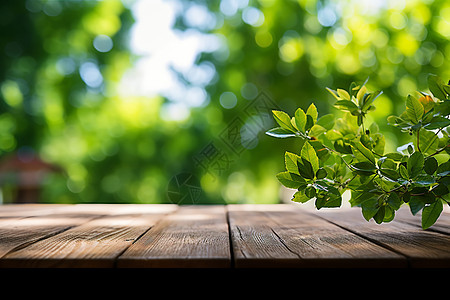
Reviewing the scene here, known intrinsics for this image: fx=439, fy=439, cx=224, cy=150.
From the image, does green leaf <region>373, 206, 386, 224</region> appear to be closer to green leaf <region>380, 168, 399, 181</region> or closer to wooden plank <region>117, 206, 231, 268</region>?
green leaf <region>380, 168, 399, 181</region>

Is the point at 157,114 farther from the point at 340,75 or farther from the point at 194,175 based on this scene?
the point at 340,75

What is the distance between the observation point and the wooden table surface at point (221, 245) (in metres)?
0.58

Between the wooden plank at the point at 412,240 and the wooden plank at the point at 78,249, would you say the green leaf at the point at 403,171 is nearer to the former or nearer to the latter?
the wooden plank at the point at 412,240

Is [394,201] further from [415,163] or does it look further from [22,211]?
[22,211]

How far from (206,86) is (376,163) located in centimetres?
471

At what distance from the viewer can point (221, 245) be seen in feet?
2.27

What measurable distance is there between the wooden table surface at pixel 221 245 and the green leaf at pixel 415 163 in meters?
0.12

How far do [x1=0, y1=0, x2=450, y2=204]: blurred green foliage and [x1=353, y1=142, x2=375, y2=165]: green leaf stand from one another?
11.0 ft

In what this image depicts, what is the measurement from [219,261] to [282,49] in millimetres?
5066

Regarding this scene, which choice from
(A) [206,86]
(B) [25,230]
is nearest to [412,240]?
(B) [25,230]

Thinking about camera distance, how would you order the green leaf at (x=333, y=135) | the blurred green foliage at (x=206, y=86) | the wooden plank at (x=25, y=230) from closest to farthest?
1. the wooden plank at (x=25, y=230)
2. the green leaf at (x=333, y=135)
3. the blurred green foliage at (x=206, y=86)

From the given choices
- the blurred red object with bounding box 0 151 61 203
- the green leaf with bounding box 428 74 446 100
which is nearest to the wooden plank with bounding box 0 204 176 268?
the green leaf with bounding box 428 74 446 100

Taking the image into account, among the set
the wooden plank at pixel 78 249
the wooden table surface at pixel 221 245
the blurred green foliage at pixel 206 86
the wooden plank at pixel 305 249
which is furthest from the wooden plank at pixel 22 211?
the blurred green foliage at pixel 206 86

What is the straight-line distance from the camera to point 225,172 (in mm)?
4984
